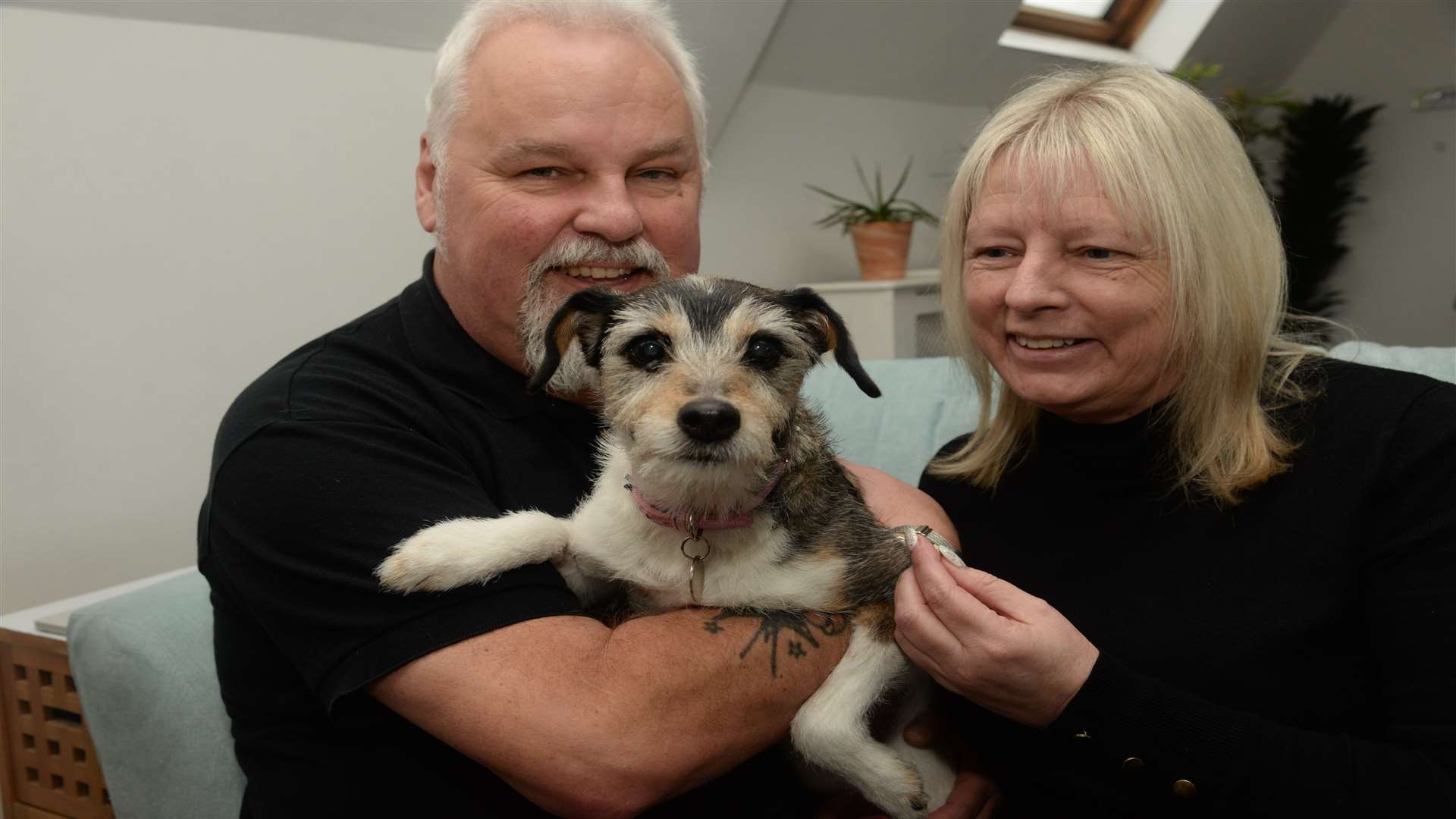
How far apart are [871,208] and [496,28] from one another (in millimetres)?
4070

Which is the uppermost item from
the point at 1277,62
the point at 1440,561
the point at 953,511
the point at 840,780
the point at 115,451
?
the point at 1277,62

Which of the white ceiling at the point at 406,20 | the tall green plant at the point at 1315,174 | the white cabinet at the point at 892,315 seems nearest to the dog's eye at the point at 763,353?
the white ceiling at the point at 406,20

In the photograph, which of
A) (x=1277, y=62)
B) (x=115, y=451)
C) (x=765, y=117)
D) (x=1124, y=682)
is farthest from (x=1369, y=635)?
(x=1277, y=62)

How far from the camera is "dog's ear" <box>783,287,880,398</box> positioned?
1751mm

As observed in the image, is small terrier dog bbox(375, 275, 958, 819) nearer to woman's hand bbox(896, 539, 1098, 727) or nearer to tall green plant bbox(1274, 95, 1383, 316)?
woman's hand bbox(896, 539, 1098, 727)

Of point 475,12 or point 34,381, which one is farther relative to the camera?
point 34,381

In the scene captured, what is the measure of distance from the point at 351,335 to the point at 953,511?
4.19 ft

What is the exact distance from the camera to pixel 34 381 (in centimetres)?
291

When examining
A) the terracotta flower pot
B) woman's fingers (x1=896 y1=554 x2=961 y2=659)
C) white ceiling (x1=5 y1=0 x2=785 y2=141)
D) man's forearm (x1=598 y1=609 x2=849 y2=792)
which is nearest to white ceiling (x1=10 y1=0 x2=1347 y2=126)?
white ceiling (x1=5 y1=0 x2=785 y2=141)

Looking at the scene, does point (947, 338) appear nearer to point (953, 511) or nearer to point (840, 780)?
point (953, 511)

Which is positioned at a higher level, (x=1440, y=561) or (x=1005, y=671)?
(x=1440, y=561)

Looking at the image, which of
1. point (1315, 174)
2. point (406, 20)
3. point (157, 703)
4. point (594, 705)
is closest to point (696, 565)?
point (594, 705)

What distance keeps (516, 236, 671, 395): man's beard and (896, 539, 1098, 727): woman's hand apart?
70 centimetres

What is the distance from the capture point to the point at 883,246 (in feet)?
17.0
